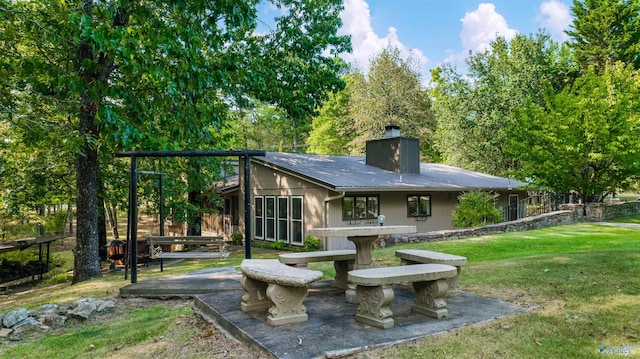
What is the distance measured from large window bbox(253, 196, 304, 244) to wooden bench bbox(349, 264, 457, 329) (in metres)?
10.4

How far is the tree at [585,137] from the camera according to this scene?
49.4 feet

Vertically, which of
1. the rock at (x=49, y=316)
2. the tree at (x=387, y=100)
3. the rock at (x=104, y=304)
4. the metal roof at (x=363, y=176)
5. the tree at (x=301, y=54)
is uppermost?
the tree at (x=387, y=100)

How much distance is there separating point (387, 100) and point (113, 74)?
75.2ft

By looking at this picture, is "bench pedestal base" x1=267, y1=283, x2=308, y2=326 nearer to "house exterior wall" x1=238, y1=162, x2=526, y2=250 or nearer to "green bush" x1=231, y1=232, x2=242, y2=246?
"house exterior wall" x1=238, y1=162, x2=526, y2=250

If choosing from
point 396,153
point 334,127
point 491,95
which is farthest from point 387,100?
point 396,153

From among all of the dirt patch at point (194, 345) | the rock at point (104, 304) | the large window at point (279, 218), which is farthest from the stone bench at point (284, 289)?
the large window at point (279, 218)

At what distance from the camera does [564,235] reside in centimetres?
1286

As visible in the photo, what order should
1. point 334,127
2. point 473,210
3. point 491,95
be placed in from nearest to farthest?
point 473,210, point 491,95, point 334,127

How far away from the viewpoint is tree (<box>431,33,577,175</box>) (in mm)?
27172

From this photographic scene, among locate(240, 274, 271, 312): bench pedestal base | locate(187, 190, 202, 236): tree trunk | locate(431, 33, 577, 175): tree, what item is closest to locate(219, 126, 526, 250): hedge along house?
locate(187, 190, 202, 236): tree trunk

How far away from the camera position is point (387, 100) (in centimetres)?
3109

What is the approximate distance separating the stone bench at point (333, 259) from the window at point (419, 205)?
10.2 m

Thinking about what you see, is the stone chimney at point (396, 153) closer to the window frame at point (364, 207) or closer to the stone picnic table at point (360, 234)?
the window frame at point (364, 207)

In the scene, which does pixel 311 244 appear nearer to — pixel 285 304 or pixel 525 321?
pixel 285 304
